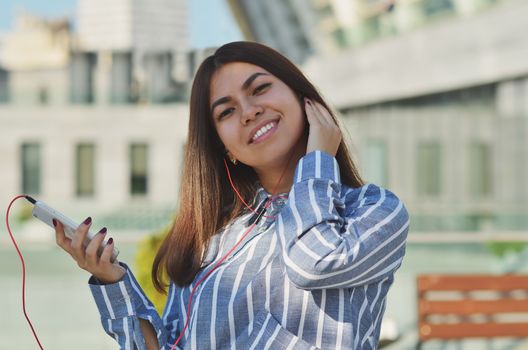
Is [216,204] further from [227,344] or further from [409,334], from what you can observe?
[409,334]

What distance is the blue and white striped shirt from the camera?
4.61 ft

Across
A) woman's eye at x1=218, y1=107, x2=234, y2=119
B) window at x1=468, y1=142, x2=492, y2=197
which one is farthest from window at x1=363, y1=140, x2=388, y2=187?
woman's eye at x1=218, y1=107, x2=234, y2=119

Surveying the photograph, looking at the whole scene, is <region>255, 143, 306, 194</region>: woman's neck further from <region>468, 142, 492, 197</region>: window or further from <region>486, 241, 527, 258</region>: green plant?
<region>468, 142, 492, 197</region>: window

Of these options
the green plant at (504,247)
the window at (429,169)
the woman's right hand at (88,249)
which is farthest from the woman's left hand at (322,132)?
the window at (429,169)

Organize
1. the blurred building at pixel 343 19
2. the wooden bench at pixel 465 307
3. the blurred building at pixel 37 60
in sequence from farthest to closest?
the blurred building at pixel 37 60
the blurred building at pixel 343 19
the wooden bench at pixel 465 307

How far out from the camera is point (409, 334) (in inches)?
237

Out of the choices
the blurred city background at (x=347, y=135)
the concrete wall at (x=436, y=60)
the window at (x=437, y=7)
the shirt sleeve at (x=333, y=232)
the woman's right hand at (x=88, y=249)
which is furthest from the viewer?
the window at (x=437, y=7)

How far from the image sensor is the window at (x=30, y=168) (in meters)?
26.7

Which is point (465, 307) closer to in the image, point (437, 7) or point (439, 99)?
point (437, 7)

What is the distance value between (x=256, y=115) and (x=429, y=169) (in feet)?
62.1

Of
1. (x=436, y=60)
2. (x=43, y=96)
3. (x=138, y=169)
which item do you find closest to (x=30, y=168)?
(x=43, y=96)

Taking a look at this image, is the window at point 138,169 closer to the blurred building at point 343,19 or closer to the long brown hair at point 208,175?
the blurred building at point 343,19

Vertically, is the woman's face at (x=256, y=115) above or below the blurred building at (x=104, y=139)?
below

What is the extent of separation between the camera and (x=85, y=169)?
87.8 feet
